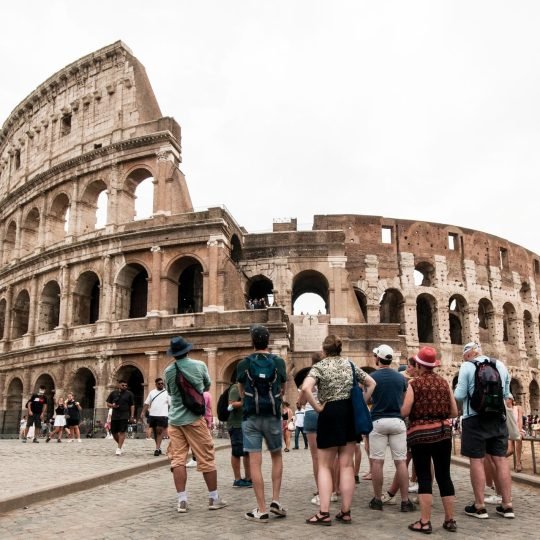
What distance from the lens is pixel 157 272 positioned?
2250 cm

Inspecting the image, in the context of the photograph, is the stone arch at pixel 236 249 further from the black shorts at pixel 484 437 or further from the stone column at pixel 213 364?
the black shorts at pixel 484 437

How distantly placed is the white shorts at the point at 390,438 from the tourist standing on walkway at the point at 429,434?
0.42 metres

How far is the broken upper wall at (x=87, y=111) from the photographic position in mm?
25094

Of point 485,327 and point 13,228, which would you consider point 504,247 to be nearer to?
point 485,327

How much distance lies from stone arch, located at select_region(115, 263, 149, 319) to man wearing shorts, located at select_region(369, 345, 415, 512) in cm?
1883

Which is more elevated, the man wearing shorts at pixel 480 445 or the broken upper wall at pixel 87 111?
the broken upper wall at pixel 87 111

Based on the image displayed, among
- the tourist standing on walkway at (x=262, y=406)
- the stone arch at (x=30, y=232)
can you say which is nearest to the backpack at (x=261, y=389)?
the tourist standing on walkway at (x=262, y=406)

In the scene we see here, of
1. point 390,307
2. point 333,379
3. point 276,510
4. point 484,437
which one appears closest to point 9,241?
point 390,307

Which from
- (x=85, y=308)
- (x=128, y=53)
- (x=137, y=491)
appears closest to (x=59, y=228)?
(x=85, y=308)

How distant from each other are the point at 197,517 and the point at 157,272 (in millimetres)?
17962

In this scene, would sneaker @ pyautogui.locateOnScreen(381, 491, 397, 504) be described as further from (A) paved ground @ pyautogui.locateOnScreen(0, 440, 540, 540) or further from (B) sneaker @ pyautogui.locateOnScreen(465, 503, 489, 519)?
(B) sneaker @ pyautogui.locateOnScreen(465, 503, 489, 519)

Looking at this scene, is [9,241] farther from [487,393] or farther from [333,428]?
[487,393]

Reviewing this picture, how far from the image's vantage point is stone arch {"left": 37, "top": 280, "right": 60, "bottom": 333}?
25.8m

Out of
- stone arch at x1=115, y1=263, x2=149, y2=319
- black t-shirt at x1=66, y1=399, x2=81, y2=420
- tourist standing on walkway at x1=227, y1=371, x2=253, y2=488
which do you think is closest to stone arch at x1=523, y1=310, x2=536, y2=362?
stone arch at x1=115, y1=263, x2=149, y2=319
